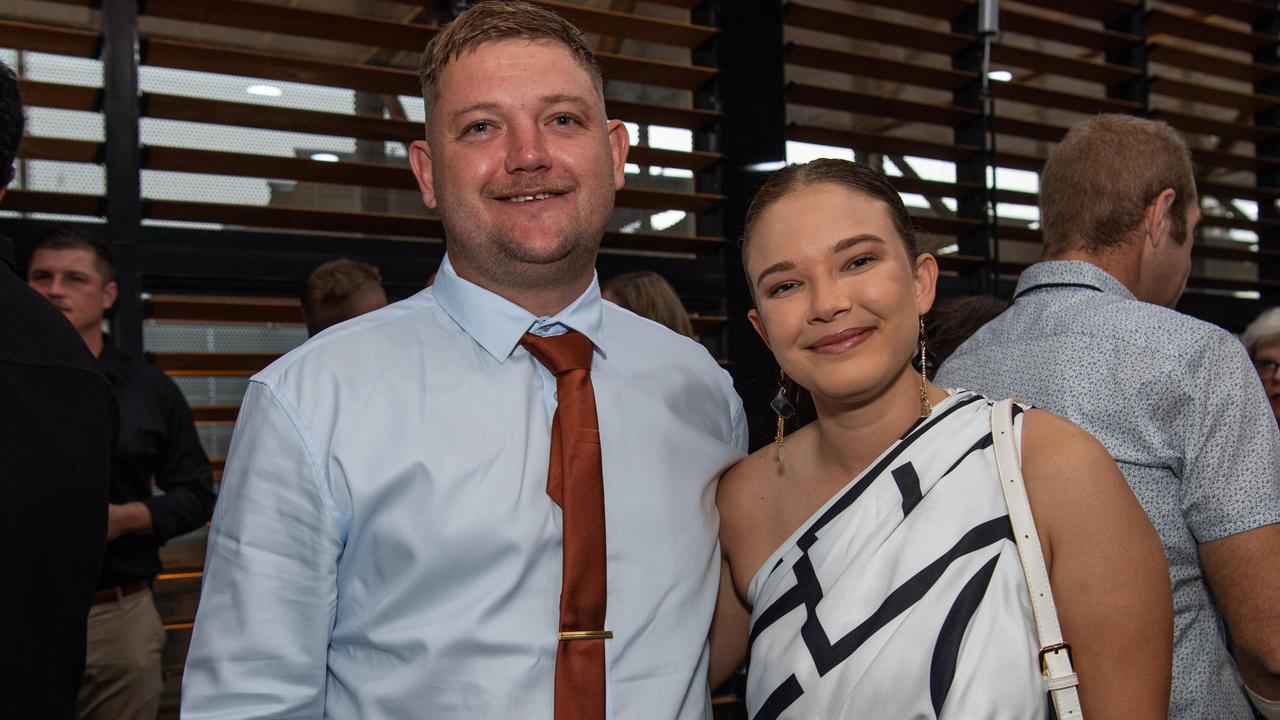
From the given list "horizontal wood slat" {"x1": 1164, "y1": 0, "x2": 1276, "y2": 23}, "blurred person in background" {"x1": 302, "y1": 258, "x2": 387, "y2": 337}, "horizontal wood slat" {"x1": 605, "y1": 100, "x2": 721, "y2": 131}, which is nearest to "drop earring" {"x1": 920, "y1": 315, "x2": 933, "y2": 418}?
"blurred person in background" {"x1": 302, "y1": 258, "x2": 387, "y2": 337}

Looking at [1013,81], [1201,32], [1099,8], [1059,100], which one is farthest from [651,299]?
[1201,32]

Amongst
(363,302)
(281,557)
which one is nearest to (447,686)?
(281,557)

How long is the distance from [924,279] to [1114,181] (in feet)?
2.22

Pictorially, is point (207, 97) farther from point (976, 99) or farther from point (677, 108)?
point (976, 99)

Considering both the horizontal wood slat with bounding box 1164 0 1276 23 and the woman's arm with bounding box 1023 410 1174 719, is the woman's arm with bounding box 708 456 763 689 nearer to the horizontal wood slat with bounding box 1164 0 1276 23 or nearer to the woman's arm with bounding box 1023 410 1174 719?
the woman's arm with bounding box 1023 410 1174 719

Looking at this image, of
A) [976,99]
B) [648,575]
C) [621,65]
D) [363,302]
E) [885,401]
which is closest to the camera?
[648,575]

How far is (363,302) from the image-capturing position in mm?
2869

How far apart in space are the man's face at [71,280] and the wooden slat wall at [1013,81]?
2236 millimetres

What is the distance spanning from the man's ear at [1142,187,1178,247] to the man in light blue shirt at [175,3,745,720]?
103cm

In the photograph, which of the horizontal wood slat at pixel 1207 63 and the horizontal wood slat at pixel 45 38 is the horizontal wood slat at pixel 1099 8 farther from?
the horizontal wood slat at pixel 45 38

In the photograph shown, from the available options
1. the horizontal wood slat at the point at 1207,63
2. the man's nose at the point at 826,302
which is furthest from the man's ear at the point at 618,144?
the horizontal wood slat at the point at 1207,63

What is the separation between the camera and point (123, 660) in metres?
2.96

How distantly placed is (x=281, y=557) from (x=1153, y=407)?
135 cm

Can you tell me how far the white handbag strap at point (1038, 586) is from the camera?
1.29 m
